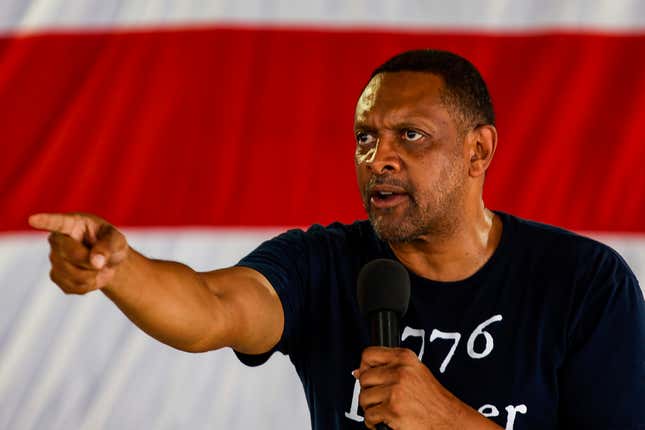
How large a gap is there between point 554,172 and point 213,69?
763 millimetres

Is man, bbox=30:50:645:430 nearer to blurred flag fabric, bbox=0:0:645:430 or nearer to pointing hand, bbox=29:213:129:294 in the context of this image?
pointing hand, bbox=29:213:129:294

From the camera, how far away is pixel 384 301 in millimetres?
1063

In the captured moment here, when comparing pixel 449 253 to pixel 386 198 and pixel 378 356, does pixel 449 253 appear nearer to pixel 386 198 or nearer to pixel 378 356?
pixel 386 198

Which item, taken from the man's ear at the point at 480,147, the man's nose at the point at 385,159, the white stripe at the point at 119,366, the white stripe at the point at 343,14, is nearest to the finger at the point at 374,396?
the man's nose at the point at 385,159

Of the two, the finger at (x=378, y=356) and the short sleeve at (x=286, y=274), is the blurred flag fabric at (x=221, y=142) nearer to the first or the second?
the short sleeve at (x=286, y=274)

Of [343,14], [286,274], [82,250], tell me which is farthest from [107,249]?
[343,14]

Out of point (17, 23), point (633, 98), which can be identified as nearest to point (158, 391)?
point (17, 23)

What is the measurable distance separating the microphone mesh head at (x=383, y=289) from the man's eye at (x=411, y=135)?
308 mm

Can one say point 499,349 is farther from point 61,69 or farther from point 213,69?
point 61,69

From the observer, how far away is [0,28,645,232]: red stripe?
6.89ft

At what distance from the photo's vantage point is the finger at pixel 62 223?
85 cm

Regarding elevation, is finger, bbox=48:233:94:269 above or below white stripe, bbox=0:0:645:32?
below

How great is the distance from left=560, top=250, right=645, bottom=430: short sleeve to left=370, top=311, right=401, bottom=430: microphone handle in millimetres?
365

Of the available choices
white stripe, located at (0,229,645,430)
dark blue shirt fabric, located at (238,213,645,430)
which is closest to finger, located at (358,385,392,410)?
dark blue shirt fabric, located at (238,213,645,430)
